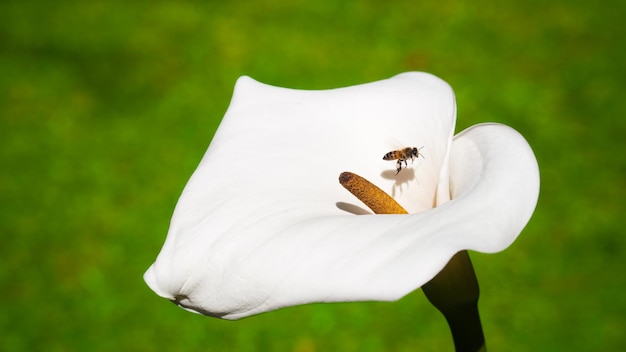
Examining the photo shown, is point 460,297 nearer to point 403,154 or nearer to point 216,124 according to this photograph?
point 403,154

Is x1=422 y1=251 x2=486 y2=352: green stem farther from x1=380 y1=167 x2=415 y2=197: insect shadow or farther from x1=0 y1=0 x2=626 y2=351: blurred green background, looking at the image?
x1=0 y1=0 x2=626 y2=351: blurred green background

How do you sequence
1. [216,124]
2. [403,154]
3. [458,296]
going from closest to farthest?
[458,296]
[403,154]
[216,124]

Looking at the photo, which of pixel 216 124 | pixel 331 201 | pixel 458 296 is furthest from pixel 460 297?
pixel 216 124

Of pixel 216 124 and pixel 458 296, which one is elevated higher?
pixel 216 124

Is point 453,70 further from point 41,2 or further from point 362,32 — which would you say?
point 41,2

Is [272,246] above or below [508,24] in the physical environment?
below

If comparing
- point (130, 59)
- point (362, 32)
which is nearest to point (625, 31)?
point (362, 32)
